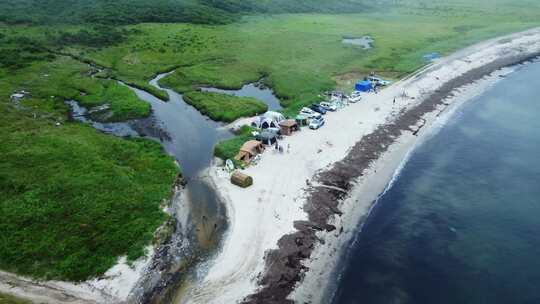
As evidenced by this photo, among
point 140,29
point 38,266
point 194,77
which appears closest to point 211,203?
point 38,266

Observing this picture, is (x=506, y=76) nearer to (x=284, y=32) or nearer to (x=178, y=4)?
(x=284, y=32)

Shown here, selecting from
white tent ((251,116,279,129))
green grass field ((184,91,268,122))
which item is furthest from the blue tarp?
white tent ((251,116,279,129))

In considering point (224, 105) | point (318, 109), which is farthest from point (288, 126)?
point (224, 105)

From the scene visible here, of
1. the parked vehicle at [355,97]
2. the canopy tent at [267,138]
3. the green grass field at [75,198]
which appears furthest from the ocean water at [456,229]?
the green grass field at [75,198]

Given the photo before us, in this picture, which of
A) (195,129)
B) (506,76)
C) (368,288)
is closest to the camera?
(368,288)

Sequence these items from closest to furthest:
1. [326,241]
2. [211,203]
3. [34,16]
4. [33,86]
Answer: [326,241], [211,203], [33,86], [34,16]

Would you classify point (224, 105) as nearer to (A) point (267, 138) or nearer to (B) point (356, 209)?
(A) point (267, 138)
